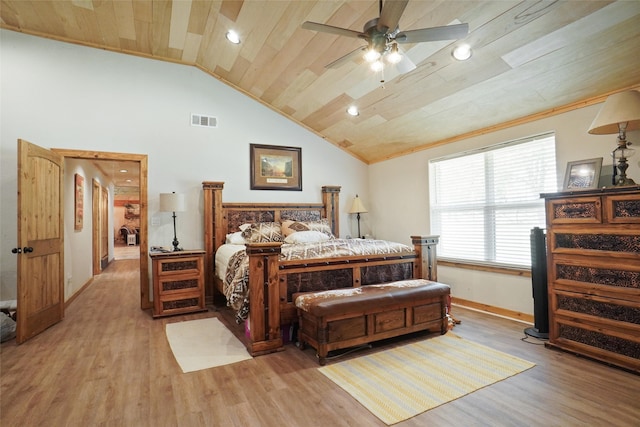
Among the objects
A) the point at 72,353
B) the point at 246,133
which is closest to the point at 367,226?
the point at 246,133

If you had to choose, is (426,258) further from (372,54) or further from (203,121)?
(203,121)

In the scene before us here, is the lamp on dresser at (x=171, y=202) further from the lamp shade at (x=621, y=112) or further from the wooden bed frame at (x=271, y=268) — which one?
the lamp shade at (x=621, y=112)

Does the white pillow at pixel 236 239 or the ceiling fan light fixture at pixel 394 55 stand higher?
the ceiling fan light fixture at pixel 394 55

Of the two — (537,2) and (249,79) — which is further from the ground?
(249,79)

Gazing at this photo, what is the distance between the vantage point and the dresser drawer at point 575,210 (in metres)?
2.59

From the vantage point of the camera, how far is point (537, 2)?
8.02 ft

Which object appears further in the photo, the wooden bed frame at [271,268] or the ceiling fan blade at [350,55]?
the wooden bed frame at [271,268]

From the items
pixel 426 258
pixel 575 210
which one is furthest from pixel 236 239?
pixel 575 210

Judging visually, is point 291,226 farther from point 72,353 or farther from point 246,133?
point 72,353

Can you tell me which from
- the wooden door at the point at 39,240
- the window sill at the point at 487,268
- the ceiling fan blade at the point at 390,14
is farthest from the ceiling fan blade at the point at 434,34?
the wooden door at the point at 39,240

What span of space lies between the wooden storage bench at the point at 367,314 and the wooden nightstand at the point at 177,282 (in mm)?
1867

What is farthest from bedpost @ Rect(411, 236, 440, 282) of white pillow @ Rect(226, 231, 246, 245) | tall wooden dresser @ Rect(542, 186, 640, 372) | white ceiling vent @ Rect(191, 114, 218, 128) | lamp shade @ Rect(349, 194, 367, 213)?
white ceiling vent @ Rect(191, 114, 218, 128)

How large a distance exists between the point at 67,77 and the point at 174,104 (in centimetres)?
131

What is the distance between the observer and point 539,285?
125 inches
